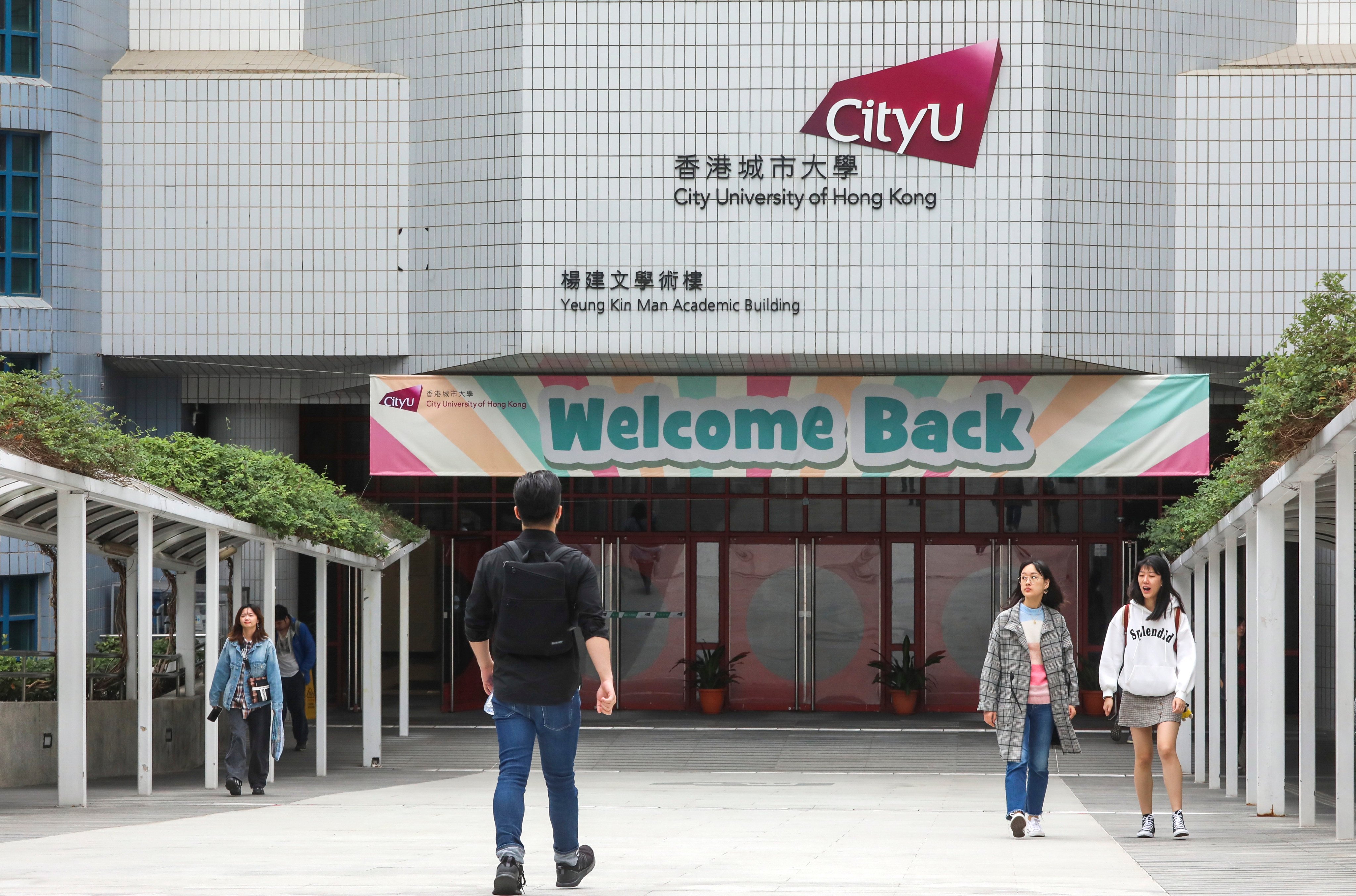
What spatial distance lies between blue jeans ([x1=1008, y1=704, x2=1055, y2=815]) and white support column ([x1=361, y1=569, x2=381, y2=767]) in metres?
8.58

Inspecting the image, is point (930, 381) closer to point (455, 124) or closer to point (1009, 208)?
point (1009, 208)

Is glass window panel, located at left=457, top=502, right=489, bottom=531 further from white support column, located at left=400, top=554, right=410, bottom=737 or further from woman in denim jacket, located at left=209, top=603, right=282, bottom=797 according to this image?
woman in denim jacket, located at left=209, top=603, right=282, bottom=797

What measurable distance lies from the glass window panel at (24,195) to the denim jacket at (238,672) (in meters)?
7.75

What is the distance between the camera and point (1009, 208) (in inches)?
672

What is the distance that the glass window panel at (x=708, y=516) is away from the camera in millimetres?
21453

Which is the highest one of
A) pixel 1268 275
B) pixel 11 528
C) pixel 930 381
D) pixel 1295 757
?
pixel 1268 275

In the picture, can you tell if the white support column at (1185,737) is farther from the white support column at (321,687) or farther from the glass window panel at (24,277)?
the glass window panel at (24,277)

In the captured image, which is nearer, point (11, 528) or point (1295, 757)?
point (11, 528)

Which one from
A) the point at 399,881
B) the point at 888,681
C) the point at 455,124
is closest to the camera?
the point at 399,881

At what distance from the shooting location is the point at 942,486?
69.4 ft

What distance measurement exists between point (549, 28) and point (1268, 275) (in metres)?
8.34

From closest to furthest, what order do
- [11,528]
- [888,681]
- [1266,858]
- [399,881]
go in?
[399,881] < [1266,858] < [11,528] < [888,681]

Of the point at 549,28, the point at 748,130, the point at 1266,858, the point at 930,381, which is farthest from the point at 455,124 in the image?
the point at 1266,858

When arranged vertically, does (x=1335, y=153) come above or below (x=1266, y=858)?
above
